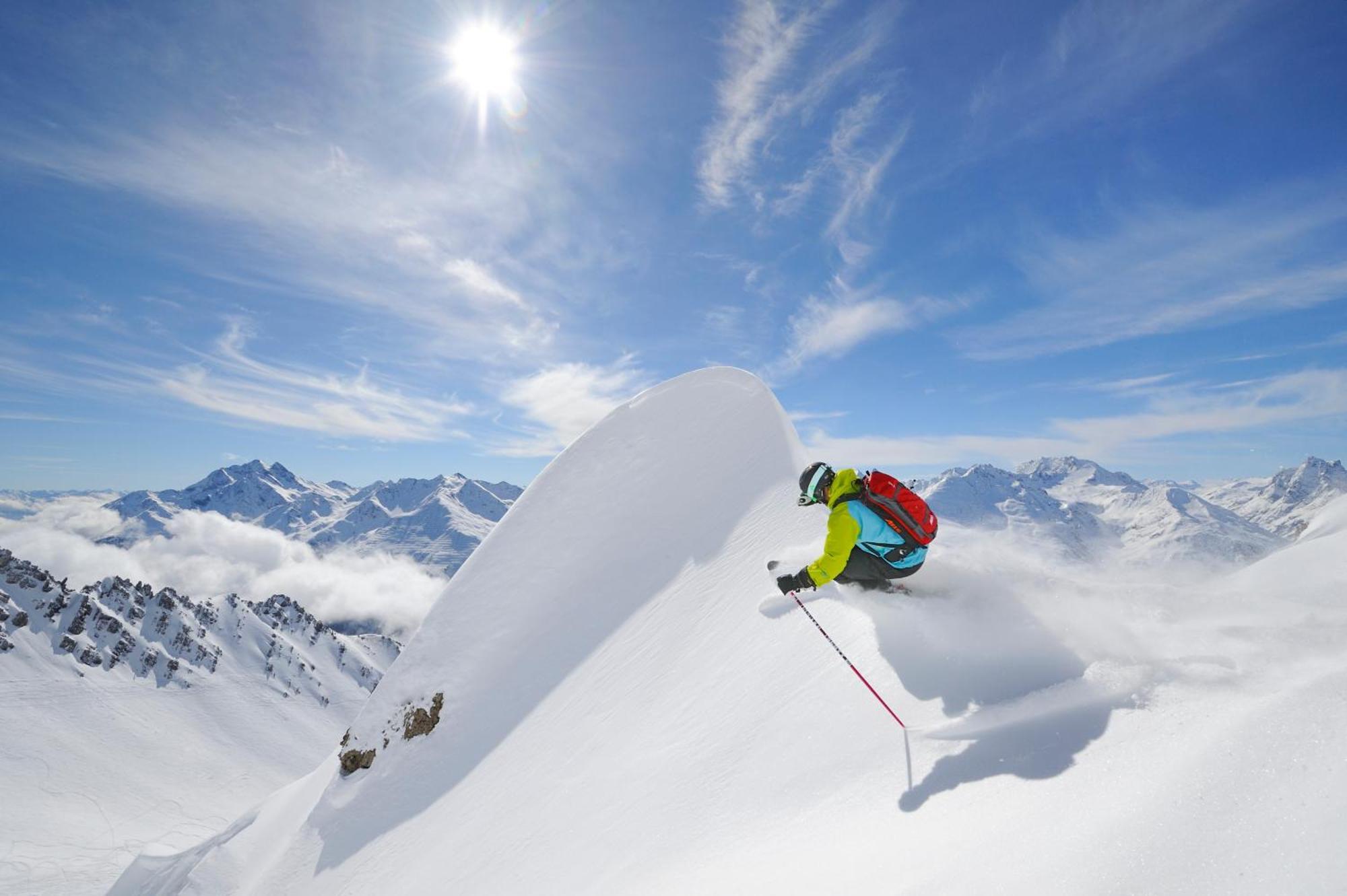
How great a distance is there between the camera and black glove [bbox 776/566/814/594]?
25.8ft

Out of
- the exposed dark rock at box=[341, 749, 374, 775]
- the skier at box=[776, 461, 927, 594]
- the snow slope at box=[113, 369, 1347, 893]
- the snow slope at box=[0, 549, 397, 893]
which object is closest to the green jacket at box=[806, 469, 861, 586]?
the skier at box=[776, 461, 927, 594]

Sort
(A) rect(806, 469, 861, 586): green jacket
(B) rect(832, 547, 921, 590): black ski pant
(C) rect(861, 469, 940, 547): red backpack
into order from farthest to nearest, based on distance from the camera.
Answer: (B) rect(832, 547, 921, 590): black ski pant
(C) rect(861, 469, 940, 547): red backpack
(A) rect(806, 469, 861, 586): green jacket

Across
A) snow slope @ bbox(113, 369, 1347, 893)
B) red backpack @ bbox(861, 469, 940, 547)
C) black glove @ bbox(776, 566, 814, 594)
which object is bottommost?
snow slope @ bbox(113, 369, 1347, 893)

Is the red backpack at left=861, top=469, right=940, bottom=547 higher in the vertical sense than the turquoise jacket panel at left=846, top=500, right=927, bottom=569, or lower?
higher

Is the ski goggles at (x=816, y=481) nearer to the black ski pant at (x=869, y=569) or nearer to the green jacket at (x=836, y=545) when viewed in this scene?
the green jacket at (x=836, y=545)

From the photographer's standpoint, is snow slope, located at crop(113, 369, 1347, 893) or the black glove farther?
the black glove

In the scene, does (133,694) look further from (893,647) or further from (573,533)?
(893,647)

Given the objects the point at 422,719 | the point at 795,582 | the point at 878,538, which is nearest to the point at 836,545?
the point at 878,538

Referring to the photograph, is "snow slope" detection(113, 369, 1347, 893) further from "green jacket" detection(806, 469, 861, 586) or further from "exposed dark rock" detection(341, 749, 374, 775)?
"green jacket" detection(806, 469, 861, 586)

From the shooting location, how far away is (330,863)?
15031 millimetres

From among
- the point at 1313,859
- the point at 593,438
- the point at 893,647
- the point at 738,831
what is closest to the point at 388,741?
the point at 593,438

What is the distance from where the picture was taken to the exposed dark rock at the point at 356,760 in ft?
58.1

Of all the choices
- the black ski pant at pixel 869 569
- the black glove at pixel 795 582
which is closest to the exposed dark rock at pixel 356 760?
the black glove at pixel 795 582

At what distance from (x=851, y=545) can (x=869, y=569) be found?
3.13ft
